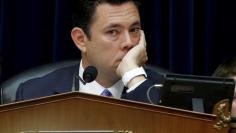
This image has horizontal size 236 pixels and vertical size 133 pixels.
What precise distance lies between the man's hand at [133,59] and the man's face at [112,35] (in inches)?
1.0

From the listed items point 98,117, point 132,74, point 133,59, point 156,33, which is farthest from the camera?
point 156,33

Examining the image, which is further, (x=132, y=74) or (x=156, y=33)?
(x=156, y=33)

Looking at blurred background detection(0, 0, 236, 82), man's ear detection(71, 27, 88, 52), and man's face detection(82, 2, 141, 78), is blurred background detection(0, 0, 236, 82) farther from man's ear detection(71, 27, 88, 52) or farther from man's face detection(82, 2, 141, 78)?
man's face detection(82, 2, 141, 78)

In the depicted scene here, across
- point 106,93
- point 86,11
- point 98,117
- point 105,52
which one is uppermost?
point 86,11

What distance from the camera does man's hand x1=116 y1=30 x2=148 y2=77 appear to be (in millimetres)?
1784

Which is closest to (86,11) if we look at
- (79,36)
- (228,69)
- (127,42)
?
(79,36)

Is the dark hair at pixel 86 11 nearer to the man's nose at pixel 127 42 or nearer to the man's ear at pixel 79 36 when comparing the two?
the man's ear at pixel 79 36

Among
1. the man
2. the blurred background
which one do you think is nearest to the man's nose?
the man

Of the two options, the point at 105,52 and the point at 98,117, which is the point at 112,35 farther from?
the point at 98,117

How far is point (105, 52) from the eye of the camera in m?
1.91

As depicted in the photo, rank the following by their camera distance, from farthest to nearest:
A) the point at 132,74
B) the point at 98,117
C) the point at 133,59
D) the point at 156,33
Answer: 1. the point at 156,33
2. the point at 133,59
3. the point at 132,74
4. the point at 98,117

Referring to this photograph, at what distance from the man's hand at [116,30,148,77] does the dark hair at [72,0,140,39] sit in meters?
0.19

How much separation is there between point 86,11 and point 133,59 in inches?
11.9

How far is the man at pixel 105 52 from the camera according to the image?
6.14 feet
